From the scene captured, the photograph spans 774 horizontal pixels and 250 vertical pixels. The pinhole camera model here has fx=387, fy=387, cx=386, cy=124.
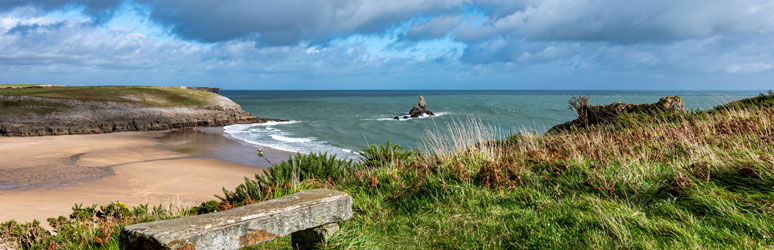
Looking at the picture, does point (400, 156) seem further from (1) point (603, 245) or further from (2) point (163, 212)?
(1) point (603, 245)

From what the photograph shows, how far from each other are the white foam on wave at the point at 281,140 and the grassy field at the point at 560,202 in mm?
19812

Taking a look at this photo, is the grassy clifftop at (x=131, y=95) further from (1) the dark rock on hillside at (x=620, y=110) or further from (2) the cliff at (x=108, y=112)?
(1) the dark rock on hillside at (x=620, y=110)

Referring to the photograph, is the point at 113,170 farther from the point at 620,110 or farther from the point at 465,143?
the point at 620,110

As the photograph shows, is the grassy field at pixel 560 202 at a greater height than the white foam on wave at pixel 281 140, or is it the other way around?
the grassy field at pixel 560 202

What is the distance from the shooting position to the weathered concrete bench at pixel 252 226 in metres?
3.12

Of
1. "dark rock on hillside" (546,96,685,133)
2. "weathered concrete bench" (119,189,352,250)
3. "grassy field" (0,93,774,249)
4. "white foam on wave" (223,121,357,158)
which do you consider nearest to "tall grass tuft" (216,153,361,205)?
"grassy field" (0,93,774,249)

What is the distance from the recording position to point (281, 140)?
33.9m

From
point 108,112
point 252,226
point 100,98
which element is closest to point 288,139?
point 108,112

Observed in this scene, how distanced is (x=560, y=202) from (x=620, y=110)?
442 inches

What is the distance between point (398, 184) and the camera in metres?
6.57

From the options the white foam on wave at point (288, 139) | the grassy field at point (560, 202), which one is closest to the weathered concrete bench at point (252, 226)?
the grassy field at point (560, 202)

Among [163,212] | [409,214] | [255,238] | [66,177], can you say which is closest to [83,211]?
[163,212]

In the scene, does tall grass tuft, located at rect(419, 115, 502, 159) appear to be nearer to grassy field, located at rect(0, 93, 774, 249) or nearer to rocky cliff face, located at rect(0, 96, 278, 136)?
grassy field, located at rect(0, 93, 774, 249)

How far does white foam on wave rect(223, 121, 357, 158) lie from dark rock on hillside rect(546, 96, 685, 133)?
1551cm
